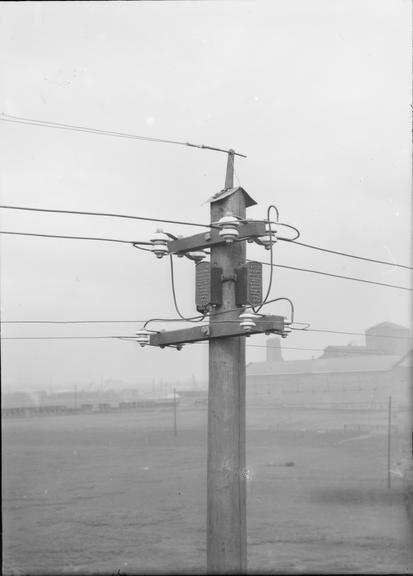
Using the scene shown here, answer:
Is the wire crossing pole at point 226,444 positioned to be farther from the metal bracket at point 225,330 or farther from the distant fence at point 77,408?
the distant fence at point 77,408

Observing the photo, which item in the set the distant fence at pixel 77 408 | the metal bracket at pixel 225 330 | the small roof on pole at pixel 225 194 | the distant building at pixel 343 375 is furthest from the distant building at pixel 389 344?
the metal bracket at pixel 225 330

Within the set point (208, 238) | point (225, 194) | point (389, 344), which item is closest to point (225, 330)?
point (208, 238)

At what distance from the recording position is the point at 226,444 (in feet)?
20.8

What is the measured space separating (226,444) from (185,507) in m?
26.8

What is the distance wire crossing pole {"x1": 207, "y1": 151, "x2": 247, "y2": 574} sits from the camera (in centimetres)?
620

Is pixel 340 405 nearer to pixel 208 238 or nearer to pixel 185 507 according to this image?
pixel 185 507

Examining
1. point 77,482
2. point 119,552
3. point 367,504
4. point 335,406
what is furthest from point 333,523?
point 335,406

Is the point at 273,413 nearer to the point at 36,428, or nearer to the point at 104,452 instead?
the point at 104,452

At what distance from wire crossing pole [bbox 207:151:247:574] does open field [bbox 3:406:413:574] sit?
899 centimetres

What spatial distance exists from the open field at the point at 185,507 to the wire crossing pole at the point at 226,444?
8.99 meters

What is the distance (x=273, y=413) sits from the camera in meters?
80.3

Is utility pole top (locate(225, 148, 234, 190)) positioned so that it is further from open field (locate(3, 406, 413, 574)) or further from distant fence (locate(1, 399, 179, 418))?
distant fence (locate(1, 399, 179, 418))

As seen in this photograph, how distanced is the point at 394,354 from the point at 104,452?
123ft

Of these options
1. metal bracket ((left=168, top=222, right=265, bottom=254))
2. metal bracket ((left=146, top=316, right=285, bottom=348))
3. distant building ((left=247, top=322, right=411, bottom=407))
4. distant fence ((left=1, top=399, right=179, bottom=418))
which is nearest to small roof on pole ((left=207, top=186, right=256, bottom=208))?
metal bracket ((left=168, top=222, right=265, bottom=254))
